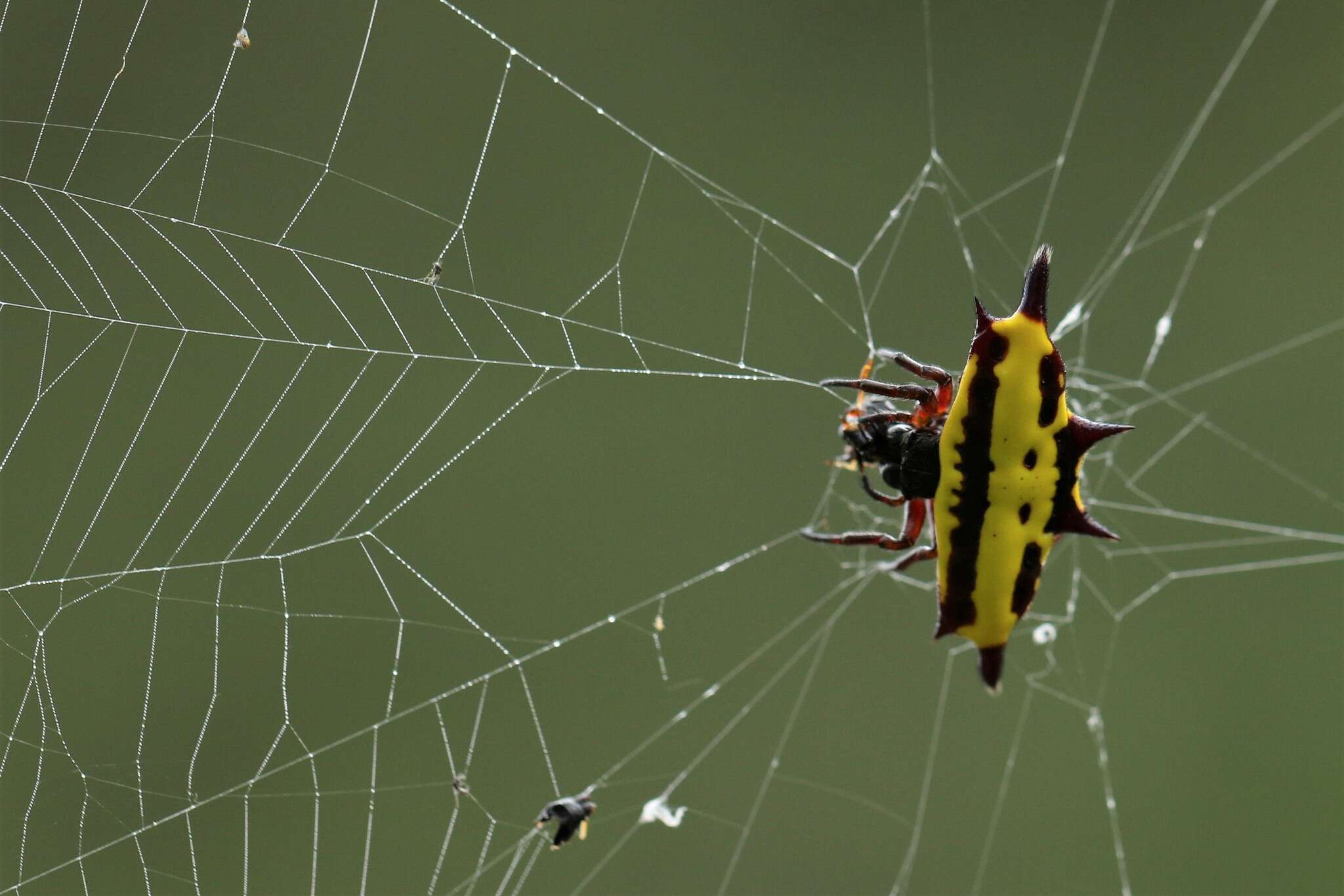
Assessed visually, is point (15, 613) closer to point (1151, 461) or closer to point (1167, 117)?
point (1151, 461)

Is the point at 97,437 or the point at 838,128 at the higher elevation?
the point at 838,128

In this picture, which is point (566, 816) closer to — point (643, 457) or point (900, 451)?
point (900, 451)

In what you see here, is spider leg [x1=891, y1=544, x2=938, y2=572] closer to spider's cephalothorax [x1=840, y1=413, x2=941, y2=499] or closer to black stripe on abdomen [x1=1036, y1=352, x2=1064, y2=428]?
spider's cephalothorax [x1=840, y1=413, x2=941, y2=499]

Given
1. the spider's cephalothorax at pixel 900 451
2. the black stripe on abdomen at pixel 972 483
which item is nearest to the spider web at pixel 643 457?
the spider's cephalothorax at pixel 900 451

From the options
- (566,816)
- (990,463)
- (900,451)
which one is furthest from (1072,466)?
(566,816)

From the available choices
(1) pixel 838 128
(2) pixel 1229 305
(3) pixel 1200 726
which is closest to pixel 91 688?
(1) pixel 838 128

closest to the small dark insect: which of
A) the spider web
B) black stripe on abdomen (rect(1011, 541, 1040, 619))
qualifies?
the spider web

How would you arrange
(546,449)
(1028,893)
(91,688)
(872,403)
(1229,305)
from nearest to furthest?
1. (872,403)
2. (91,688)
3. (546,449)
4. (1028,893)
5. (1229,305)
